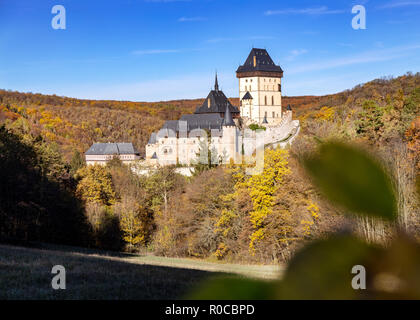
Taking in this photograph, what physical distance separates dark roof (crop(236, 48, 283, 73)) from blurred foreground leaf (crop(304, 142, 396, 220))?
8546 cm

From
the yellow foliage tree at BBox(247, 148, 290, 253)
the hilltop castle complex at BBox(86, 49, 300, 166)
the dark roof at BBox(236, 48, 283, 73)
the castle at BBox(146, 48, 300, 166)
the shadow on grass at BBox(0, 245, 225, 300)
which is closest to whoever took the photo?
the shadow on grass at BBox(0, 245, 225, 300)

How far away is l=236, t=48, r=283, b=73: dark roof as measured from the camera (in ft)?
277

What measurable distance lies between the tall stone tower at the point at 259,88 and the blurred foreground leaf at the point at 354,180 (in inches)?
3247

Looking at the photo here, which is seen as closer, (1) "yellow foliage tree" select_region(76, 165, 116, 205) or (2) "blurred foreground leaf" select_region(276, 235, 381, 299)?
(2) "blurred foreground leaf" select_region(276, 235, 381, 299)

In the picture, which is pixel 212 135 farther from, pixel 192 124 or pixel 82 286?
pixel 82 286

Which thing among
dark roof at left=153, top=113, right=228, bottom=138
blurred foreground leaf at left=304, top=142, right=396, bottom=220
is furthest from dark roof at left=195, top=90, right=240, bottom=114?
blurred foreground leaf at left=304, top=142, right=396, bottom=220

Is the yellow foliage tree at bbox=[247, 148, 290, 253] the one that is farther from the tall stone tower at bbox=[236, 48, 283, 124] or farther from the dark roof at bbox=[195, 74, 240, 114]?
the tall stone tower at bbox=[236, 48, 283, 124]

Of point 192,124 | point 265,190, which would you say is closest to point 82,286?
point 265,190

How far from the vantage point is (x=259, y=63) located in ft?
280

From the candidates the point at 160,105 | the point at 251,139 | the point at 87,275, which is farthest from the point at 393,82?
the point at 160,105

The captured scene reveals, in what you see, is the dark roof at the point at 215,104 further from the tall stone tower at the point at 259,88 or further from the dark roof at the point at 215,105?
the tall stone tower at the point at 259,88

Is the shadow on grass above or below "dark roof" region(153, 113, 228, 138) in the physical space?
below

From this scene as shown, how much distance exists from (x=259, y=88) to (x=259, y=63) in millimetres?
5204
